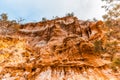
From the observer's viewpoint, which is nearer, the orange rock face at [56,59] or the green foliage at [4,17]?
the orange rock face at [56,59]

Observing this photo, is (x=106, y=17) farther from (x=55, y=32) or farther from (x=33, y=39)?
(x=33, y=39)

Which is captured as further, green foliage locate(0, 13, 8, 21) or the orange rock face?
green foliage locate(0, 13, 8, 21)

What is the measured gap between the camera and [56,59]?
2253 cm

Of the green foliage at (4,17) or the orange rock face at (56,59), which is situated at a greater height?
the green foliage at (4,17)

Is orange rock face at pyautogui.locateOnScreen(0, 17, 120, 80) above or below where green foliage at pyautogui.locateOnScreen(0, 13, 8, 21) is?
below

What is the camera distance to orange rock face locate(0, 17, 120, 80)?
69.8 feet

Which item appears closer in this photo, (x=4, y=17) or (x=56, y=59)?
(x=56, y=59)

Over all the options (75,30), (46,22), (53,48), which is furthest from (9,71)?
(46,22)

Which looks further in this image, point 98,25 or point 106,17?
point 98,25

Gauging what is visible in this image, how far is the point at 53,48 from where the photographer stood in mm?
25359

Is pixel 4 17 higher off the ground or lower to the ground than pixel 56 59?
higher

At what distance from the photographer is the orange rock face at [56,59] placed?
21.3m

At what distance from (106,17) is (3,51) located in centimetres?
1010

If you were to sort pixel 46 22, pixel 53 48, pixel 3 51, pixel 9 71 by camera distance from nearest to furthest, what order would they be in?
1. pixel 9 71
2. pixel 3 51
3. pixel 53 48
4. pixel 46 22
